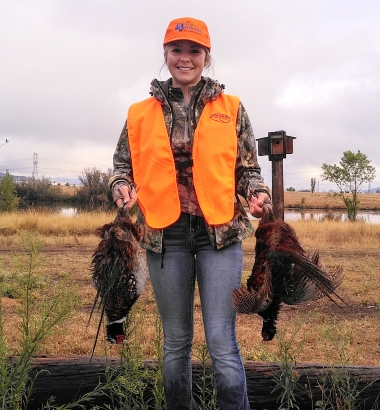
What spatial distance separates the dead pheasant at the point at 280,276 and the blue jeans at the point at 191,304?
22 cm

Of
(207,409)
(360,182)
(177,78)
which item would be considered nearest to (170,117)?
(177,78)

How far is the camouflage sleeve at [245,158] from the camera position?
301cm

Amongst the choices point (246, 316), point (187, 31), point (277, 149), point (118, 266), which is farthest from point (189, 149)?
point (277, 149)

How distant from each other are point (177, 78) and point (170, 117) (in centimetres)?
24

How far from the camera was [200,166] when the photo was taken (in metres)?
2.90

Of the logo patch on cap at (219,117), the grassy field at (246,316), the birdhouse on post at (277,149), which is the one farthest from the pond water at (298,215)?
the logo patch on cap at (219,117)

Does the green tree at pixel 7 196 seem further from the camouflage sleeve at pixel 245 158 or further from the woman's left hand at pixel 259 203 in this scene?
the woman's left hand at pixel 259 203

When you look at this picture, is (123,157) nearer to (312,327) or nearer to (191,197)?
(191,197)

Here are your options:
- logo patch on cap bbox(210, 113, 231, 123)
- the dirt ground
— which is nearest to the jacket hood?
logo patch on cap bbox(210, 113, 231, 123)

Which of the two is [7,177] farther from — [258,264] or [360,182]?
[258,264]

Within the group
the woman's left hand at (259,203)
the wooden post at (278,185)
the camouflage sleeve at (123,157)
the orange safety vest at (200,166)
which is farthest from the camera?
the wooden post at (278,185)

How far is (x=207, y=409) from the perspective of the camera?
136 inches

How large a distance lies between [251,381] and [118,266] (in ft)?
5.46

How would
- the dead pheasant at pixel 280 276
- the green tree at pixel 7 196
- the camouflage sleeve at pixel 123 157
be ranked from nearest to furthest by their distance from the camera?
the dead pheasant at pixel 280 276
the camouflage sleeve at pixel 123 157
the green tree at pixel 7 196
